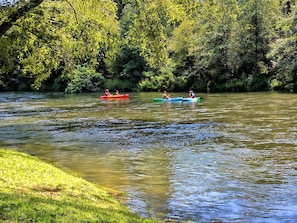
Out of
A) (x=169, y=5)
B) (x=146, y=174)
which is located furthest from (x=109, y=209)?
(x=169, y=5)

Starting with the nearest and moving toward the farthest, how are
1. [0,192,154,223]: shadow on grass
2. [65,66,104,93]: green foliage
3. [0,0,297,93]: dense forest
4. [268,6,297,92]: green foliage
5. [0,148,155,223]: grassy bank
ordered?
[0,192,154,223]: shadow on grass, [0,148,155,223]: grassy bank, [0,0,297,93]: dense forest, [268,6,297,92]: green foliage, [65,66,104,93]: green foliage

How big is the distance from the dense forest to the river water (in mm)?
3216

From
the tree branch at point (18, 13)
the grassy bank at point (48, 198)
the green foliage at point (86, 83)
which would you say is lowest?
the grassy bank at point (48, 198)

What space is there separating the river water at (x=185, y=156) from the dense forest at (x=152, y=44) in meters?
3.22

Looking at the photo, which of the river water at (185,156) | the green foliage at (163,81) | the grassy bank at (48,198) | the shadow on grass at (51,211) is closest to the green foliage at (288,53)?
the green foliage at (163,81)

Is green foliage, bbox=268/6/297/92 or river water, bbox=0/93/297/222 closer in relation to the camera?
→ river water, bbox=0/93/297/222

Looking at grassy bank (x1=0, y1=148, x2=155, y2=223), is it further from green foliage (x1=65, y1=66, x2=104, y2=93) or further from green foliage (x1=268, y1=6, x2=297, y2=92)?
green foliage (x1=65, y1=66, x2=104, y2=93)

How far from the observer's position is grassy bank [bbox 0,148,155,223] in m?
6.14

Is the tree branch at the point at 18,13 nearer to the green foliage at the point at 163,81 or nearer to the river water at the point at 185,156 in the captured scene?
the river water at the point at 185,156

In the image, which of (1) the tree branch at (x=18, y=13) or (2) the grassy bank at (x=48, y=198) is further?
(1) the tree branch at (x=18, y=13)

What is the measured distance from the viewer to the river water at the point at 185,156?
913 cm

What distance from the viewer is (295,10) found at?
130ft

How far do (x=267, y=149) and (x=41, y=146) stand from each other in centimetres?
937

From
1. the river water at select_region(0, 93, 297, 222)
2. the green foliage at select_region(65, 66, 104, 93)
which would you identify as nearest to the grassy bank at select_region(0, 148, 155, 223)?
the river water at select_region(0, 93, 297, 222)
